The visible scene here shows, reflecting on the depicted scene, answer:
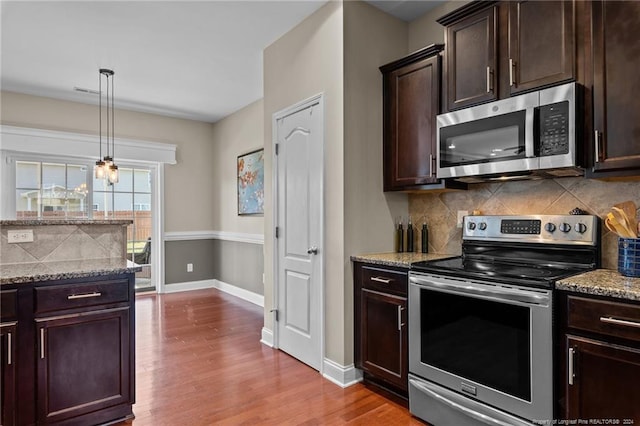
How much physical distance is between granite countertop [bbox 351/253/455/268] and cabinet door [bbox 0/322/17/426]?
2.04m

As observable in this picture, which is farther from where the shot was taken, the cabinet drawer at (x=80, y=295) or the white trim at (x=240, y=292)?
the white trim at (x=240, y=292)

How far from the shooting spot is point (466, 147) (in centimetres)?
235

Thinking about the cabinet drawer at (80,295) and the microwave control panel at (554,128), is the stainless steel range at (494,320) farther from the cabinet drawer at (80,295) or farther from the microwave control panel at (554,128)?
the cabinet drawer at (80,295)

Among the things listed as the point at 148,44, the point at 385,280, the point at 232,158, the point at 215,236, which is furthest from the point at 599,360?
the point at 215,236

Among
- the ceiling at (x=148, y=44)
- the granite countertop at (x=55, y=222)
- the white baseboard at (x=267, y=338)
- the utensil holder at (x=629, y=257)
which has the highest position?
the ceiling at (x=148, y=44)

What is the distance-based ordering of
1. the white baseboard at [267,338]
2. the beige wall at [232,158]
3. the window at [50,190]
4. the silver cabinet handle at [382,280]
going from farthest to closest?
the beige wall at [232,158], the window at [50,190], the white baseboard at [267,338], the silver cabinet handle at [382,280]

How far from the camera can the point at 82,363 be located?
211 centimetres

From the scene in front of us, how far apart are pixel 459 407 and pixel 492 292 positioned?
684mm

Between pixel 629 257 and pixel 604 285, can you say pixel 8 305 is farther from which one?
pixel 629 257

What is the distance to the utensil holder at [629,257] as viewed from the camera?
1.76 metres

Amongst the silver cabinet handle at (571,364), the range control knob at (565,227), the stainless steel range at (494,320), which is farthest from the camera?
the range control knob at (565,227)

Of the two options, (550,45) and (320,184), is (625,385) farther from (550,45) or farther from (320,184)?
(320,184)

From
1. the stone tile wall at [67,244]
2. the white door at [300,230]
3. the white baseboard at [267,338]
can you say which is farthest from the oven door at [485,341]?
the stone tile wall at [67,244]

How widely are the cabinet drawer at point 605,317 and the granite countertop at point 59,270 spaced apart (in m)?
2.27
